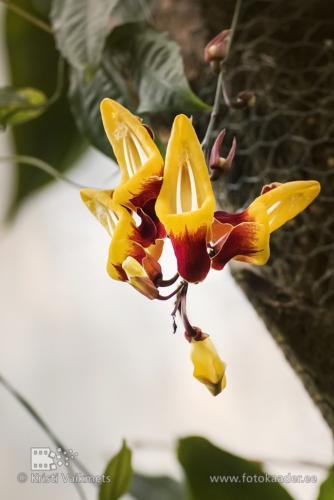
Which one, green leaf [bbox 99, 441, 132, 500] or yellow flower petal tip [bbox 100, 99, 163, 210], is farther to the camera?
green leaf [bbox 99, 441, 132, 500]

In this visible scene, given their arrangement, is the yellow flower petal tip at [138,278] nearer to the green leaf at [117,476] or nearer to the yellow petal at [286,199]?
the yellow petal at [286,199]

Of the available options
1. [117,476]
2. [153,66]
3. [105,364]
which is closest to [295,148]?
[153,66]

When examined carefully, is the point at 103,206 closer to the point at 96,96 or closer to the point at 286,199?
the point at 286,199

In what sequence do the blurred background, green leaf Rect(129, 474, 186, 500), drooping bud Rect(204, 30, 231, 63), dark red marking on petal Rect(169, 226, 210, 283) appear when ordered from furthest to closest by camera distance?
the blurred background, green leaf Rect(129, 474, 186, 500), drooping bud Rect(204, 30, 231, 63), dark red marking on petal Rect(169, 226, 210, 283)

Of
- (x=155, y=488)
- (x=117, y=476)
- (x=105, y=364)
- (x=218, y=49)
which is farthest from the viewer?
(x=105, y=364)

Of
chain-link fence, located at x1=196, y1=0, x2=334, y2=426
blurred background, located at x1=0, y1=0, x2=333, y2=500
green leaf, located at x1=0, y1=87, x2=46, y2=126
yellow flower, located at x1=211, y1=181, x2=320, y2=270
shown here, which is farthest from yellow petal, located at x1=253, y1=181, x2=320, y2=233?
blurred background, located at x1=0, y1=0, x2=333, y2=500

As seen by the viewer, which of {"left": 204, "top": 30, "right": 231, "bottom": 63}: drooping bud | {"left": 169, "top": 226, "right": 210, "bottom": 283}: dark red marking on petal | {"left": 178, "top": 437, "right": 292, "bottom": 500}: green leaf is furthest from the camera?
{"left": 178, "top": 437, "right": 292, "bottom": 500}: green leaf

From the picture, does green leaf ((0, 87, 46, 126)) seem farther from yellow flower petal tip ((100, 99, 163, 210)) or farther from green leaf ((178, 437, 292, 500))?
green leaf ((178, 437, 292, 500))
